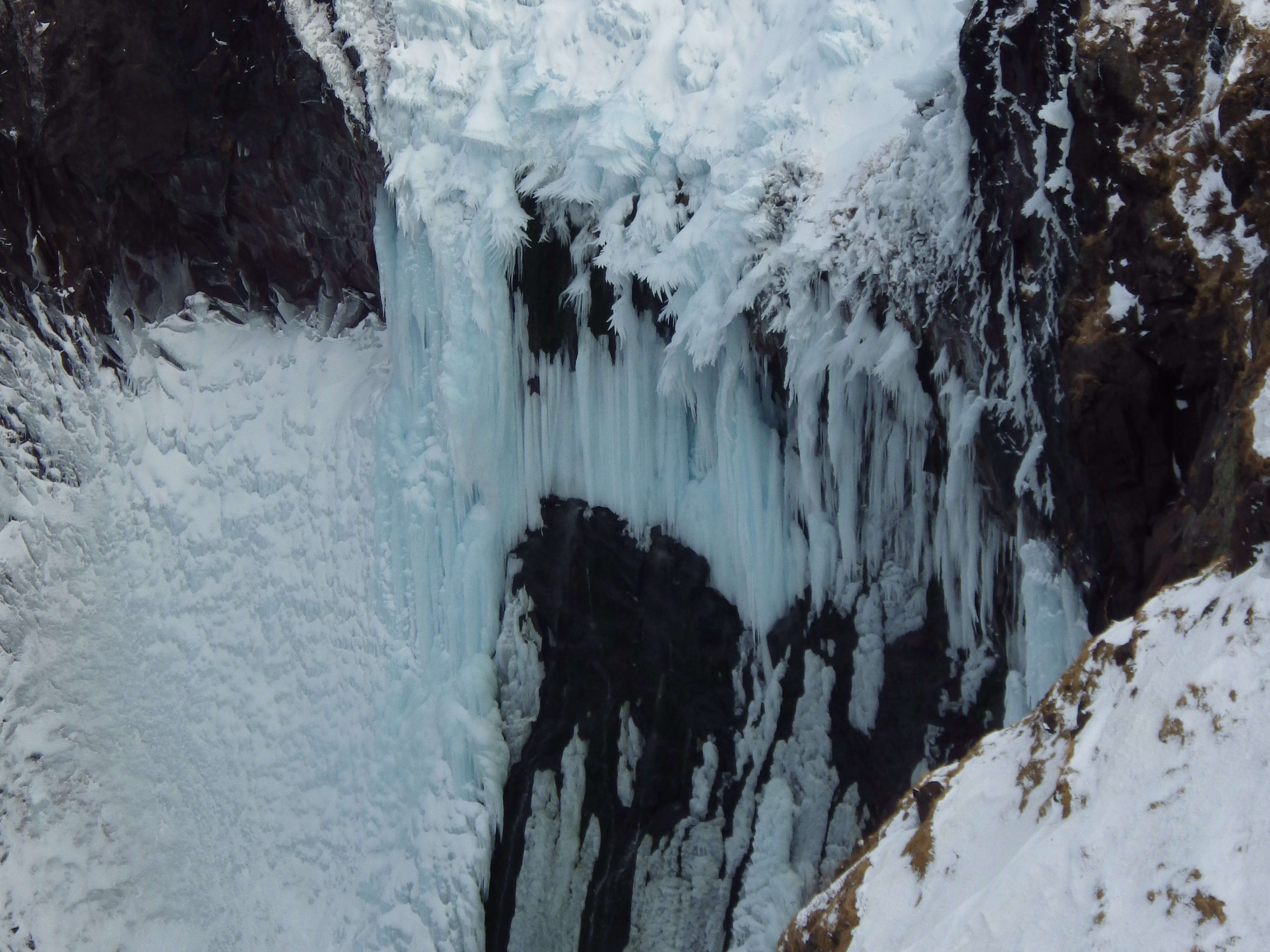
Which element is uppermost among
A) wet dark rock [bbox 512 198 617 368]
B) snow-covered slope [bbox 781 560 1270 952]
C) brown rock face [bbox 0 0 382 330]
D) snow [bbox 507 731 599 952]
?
brown rock face [bbox 0 0 382 330]

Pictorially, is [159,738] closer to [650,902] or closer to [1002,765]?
[650,902]

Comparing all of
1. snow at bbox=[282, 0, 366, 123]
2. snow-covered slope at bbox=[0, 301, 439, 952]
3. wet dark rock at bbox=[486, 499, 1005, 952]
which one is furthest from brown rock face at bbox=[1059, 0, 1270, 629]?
snow-covered slope at bbox=[0, 301, 439, 952]

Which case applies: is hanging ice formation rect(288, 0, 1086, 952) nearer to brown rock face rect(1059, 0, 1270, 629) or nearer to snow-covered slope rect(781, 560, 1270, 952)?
brown rock face rect(1059, 0, 1270, 629)

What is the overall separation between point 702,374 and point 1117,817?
3660 mm

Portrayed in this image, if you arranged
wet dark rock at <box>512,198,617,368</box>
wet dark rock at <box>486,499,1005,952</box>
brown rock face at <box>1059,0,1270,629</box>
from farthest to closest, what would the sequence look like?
wet dark rock at <box>486,499,1005,952</box>, wet dark rock at <box>512,198,617,368</box>, brown rock face at <box>1059,0,1270,629</box>

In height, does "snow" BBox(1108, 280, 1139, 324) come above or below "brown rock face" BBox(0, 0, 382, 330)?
below

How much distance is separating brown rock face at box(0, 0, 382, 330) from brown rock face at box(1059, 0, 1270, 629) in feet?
13.7

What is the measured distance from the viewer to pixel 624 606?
625 cm

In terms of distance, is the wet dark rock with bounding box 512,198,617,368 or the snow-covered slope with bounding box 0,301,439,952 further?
the snow-covered slope with bounding box 0,301,439,952

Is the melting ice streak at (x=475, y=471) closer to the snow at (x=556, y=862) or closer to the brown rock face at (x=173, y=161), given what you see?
the snow at (x=556, y=862)

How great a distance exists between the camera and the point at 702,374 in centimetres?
545

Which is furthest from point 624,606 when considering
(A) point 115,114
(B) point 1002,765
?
(A) point 115,114

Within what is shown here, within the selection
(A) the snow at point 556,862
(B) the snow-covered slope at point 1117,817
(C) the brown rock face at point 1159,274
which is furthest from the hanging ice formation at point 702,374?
(B) the snow-covered slope at point 1117,817

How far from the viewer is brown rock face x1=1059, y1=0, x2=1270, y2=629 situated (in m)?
3.20
